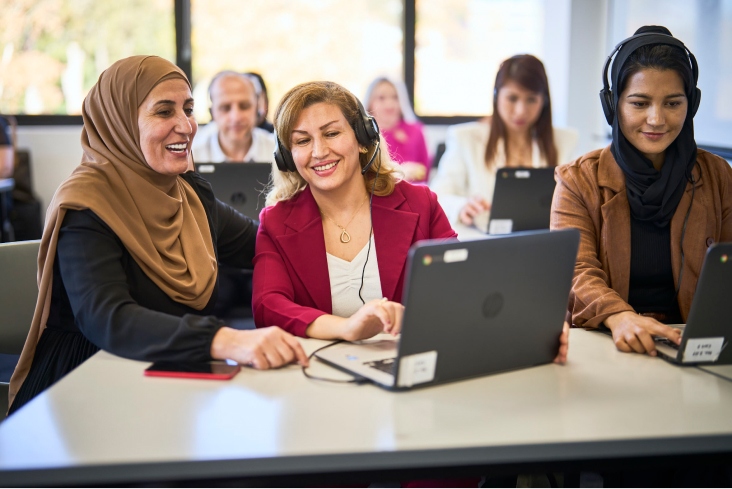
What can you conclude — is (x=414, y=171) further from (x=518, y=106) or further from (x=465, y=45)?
(x=465, y=45)

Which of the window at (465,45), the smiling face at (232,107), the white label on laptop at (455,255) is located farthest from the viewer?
the window at (465,45)

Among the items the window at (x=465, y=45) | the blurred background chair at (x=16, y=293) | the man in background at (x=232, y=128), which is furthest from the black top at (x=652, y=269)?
the window at (x=465, y=45)

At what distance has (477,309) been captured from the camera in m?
1.26

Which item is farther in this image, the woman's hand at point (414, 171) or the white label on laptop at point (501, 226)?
the woman's hand at point (414, 171)

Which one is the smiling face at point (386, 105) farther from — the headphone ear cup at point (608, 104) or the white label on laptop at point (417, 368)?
the white label on laptop at point (417, 368)

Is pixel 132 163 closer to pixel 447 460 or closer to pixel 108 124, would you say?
pixel 108 124

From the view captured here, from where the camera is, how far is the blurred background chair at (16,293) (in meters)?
1.87

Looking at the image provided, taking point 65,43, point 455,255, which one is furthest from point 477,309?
point 65,43

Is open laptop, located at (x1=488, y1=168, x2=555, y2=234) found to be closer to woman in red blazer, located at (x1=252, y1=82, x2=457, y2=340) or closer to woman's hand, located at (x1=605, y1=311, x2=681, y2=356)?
woman in red blazer, located at (x1=252, y1=82, x2=457, y2=340)

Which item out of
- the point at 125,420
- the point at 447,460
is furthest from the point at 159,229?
the point at 447,460

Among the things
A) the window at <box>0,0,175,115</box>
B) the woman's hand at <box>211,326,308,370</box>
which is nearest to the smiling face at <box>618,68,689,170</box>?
the woman's hand at <box>211,326,308,370</box>

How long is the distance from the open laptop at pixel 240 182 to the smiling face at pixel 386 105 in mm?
2195

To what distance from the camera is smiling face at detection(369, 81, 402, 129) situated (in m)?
4.83

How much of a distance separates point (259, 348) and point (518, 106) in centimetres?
237
